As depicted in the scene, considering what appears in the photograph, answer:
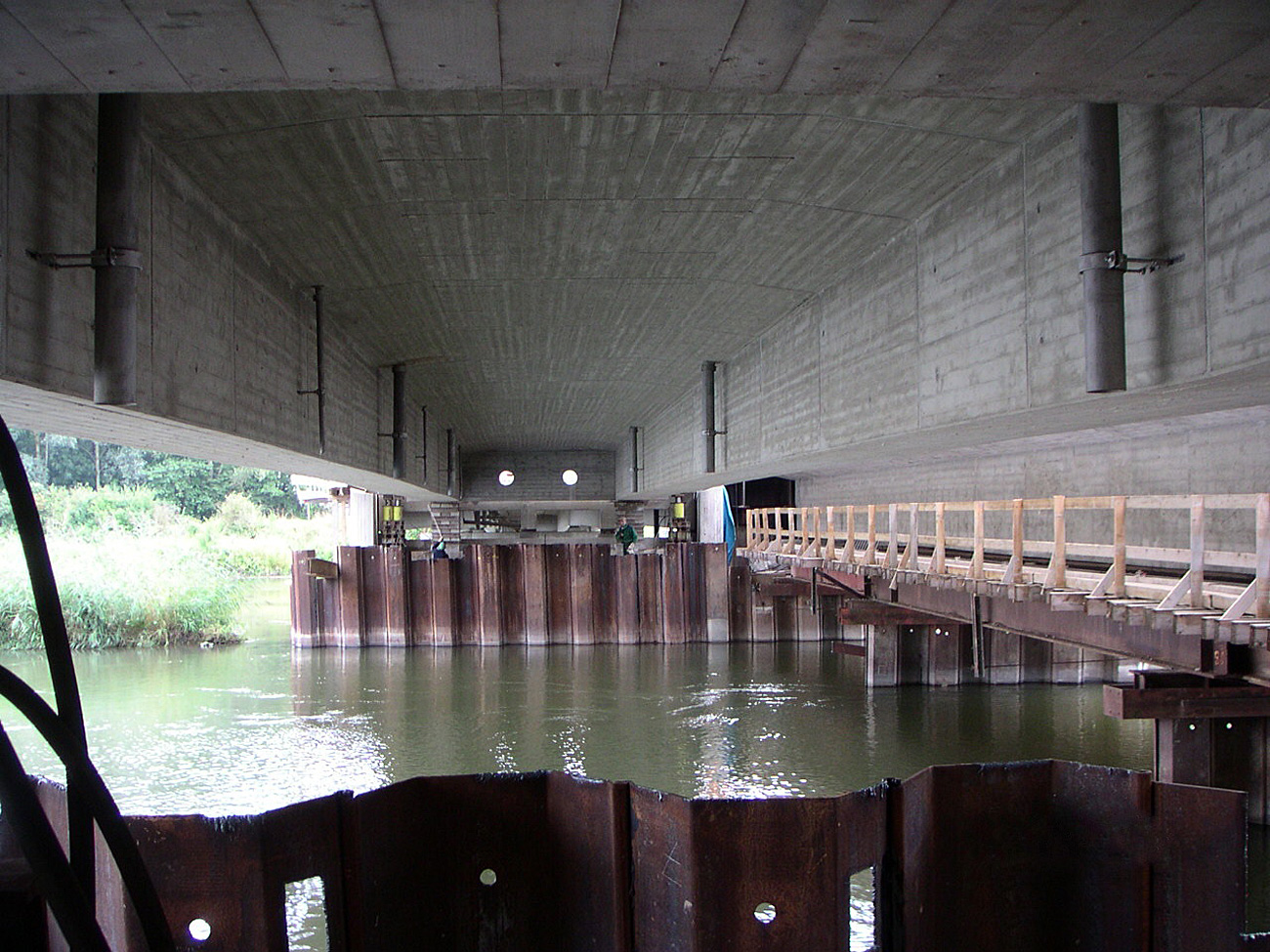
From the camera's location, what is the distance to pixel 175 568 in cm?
3222

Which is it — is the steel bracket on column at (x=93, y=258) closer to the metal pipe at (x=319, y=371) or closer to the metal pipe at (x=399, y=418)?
the metal pipe at (x=319, y=371)

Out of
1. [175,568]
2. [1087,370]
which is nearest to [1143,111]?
[1087,370]

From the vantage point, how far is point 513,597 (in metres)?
28.8

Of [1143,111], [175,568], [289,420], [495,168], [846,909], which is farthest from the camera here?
[175,568]

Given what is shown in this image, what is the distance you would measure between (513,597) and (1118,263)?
22.8m

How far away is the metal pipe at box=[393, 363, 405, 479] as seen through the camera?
22.5 m

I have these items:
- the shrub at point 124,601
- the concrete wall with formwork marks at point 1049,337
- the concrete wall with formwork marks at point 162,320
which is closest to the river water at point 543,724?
the shrub at point 124,601

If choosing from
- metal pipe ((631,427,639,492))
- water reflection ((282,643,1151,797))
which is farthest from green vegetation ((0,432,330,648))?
metal pipe ((631,427,639,492))

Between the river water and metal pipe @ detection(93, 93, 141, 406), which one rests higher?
metal pipe @ detection(93, 93, 141, 406)

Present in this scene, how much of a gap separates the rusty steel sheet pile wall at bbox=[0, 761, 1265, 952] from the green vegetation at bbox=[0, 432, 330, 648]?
15.7 metres

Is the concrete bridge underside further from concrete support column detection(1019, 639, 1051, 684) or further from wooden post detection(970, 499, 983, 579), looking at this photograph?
concrete support column detection(1019, 639, 1051, 684)

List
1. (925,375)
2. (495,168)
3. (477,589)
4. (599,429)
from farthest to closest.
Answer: (599,429) < (477,589) < (925,375) < (495,168)

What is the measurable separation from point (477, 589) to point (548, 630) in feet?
7.96

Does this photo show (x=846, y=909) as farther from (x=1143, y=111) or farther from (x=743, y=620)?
(x=743, y=620)
